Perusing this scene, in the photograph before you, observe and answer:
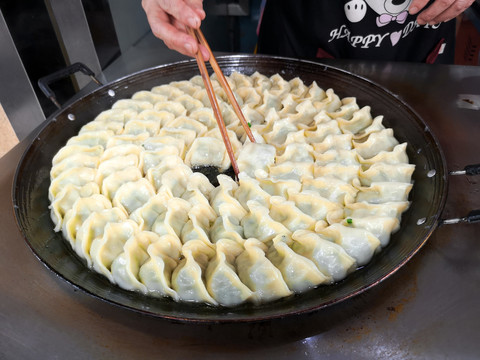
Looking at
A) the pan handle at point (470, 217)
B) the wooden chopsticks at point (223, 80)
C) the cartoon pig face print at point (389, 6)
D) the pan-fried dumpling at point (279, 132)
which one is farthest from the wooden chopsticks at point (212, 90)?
the cartoon pig face print at point (389, 6)

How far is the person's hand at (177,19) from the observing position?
5.98 ft

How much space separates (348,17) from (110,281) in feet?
7.59

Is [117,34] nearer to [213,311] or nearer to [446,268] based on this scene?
[213,311]

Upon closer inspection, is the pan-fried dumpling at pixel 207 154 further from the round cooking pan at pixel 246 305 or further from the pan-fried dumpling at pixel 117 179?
the round cooking pan at pixel 246 305

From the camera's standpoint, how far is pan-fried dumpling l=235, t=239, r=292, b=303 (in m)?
1.44

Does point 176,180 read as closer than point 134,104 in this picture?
Yes

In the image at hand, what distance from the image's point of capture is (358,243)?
157 centimetres

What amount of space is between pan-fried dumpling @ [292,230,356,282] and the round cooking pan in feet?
0.13

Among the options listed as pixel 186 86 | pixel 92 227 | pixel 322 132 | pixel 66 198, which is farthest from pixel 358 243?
pixel 186 86

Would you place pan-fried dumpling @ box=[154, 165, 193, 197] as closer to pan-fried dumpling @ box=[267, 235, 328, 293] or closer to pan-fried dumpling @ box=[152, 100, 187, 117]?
pan-fried dumpling @ box=[152, 100, 187, 117]

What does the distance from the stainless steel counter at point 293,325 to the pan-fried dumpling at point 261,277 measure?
4.2 inches

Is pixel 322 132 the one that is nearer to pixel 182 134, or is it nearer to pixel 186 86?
pixel 182 134

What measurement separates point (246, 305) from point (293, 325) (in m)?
0.19

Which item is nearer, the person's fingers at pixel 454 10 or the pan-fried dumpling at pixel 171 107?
the person's fingers at pixel 454 10
